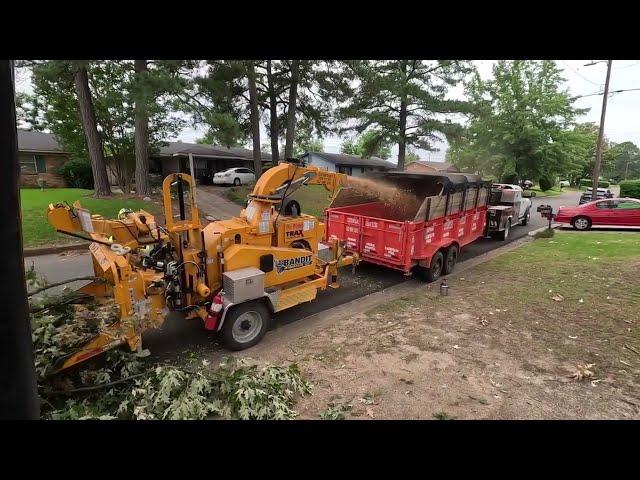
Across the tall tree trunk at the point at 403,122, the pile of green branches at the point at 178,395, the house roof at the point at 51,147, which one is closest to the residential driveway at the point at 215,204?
the house roof at the point at 51,147

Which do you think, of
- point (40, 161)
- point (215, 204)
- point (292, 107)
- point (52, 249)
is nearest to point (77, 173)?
point (40, 161)

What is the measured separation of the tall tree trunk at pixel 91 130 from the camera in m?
16.4

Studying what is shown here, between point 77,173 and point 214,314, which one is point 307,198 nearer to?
point 77,173

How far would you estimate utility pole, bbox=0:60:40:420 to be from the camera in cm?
122

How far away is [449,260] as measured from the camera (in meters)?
9.50

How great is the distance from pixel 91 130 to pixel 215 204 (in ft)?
21.0

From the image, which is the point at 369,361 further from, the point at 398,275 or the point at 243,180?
the point at 243,180

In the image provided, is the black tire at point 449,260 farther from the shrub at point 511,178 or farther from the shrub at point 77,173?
the shrub at point 511,178

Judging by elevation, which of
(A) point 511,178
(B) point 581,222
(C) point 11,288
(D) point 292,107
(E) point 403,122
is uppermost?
(D) point 292,107

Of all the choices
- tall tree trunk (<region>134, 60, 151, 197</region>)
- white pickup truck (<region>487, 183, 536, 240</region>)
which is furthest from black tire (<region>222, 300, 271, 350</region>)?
tall tree trunk (<region>134, 60, 151, 197</region>)

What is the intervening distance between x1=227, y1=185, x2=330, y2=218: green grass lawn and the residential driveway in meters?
0.52

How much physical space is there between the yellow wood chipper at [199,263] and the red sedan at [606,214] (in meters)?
14.4

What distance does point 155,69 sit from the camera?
42.6 ft
